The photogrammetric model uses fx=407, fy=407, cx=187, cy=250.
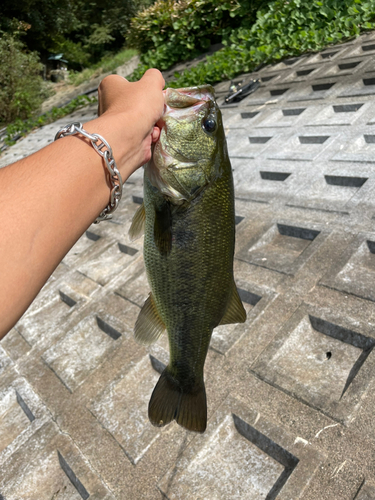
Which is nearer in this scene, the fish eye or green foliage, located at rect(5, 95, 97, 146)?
the fish eye

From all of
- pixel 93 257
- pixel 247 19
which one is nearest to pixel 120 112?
pixel 93 257

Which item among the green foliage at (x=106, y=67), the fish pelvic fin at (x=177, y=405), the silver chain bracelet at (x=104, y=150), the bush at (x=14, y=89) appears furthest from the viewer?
the green foliage at (x=106, y=67)

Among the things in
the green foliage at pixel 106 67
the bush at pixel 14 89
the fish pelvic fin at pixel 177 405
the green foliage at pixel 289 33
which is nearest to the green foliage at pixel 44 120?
the bush at pixel 14 89

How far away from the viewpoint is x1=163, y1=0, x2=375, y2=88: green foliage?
34.2 ft

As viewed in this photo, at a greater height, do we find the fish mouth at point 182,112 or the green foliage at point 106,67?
the fish mouth at point 182,112

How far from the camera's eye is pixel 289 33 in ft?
37.0

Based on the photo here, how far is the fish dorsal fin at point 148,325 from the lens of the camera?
2.43 meters

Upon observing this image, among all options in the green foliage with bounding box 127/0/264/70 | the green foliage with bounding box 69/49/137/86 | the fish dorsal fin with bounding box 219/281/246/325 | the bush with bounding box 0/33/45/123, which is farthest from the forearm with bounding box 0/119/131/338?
the green foliage with bounding box 69/49/137/86

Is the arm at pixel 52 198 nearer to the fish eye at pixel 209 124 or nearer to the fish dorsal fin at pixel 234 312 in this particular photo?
the fish eye at pixel 209 124

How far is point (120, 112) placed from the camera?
2.11m

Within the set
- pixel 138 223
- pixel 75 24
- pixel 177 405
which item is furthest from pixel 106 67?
pixel 177 405

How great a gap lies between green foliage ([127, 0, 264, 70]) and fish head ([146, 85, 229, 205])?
13.4 metres

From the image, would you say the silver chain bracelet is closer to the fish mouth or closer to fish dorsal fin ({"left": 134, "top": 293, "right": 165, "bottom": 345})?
the fish mouth

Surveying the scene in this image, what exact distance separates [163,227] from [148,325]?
641 millimetres
